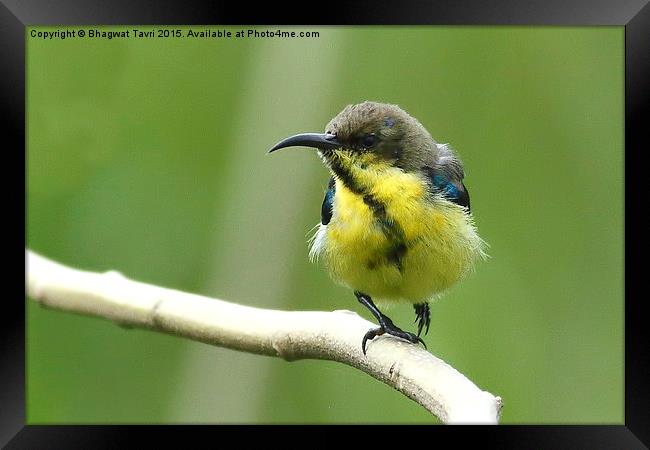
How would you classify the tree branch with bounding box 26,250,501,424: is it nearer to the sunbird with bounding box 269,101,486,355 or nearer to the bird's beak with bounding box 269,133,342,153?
the sunbird with bounding box 269,101,486,355

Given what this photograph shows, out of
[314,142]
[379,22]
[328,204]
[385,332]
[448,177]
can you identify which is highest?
[379,22]

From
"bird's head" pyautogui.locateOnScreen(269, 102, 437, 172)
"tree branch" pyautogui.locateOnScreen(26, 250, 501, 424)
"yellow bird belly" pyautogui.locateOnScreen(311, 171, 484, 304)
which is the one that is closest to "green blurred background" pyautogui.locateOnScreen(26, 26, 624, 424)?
"tree branch" pyautogui.locateOnScreen(26, 250, 501, 424)

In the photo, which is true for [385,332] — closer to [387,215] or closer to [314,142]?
[387,215]

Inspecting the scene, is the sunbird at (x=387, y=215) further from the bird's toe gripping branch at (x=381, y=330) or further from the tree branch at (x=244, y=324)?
the tree branch at (x=244, y=324)

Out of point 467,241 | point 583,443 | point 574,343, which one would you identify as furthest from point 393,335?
point 574,343

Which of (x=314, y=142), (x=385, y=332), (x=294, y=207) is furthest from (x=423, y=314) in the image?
(x=314, y=142)

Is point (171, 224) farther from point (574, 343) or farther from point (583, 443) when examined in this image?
point (583, 443)
